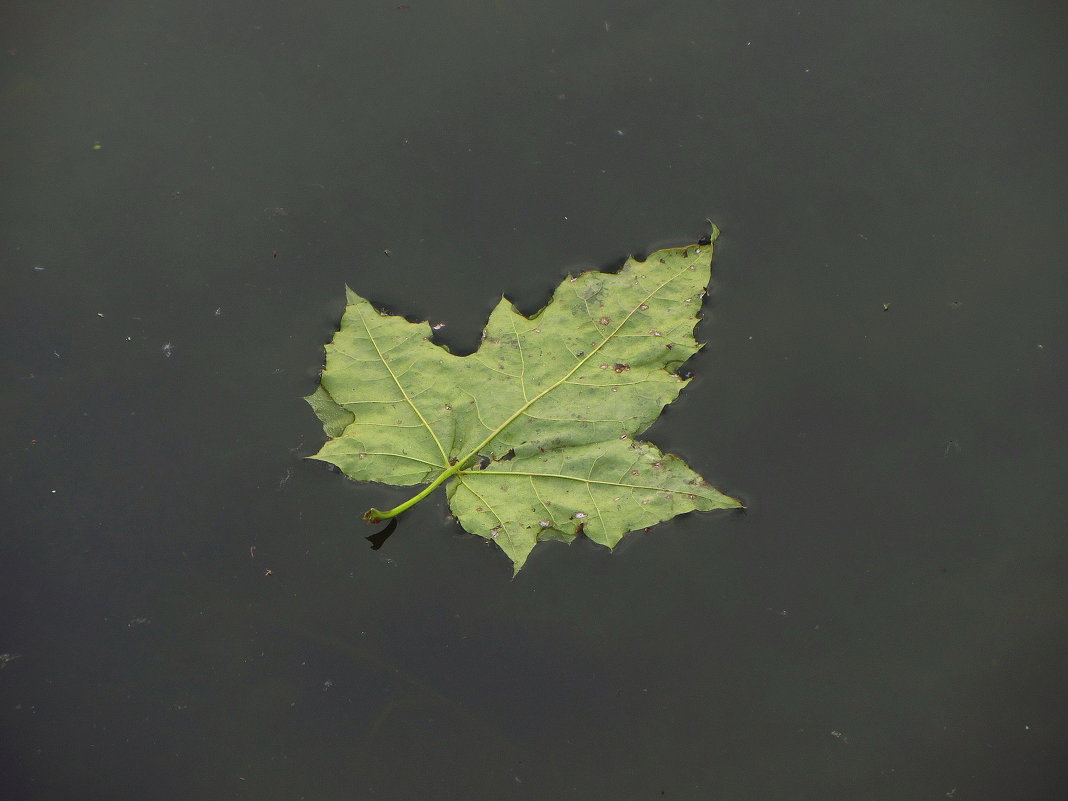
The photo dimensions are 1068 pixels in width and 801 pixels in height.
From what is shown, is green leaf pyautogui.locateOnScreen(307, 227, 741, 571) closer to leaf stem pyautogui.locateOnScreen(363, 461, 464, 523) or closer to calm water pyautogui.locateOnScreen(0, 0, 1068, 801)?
leaf stem pyautogui.locateOnScreen(363, 461, 464, 523)

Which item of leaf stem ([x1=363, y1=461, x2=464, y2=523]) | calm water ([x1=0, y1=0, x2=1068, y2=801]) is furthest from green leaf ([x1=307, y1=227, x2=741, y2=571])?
calm water ([x1=0, y1=0, x2=1068, y2=801])

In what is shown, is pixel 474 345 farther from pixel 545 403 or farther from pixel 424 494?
pixel 424 494

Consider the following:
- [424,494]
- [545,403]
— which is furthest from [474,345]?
[424,494]

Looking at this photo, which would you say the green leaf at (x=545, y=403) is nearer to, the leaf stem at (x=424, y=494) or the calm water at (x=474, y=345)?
the leaf stem at (x=424, y=494)

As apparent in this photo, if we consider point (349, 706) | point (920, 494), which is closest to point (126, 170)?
point (349, 706)

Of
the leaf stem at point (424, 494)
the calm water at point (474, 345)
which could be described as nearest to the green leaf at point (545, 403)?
the leaf stem at point (424, 494)
